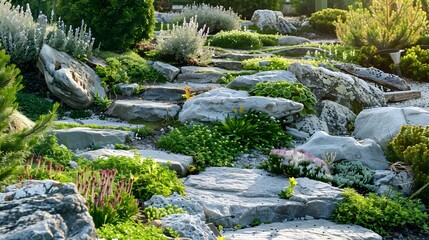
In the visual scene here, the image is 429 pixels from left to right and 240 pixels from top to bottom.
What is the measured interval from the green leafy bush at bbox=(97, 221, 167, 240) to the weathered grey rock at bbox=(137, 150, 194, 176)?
2.01 metres

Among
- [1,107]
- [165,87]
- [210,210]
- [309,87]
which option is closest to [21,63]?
[165,87]

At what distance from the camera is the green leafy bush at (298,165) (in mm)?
7430

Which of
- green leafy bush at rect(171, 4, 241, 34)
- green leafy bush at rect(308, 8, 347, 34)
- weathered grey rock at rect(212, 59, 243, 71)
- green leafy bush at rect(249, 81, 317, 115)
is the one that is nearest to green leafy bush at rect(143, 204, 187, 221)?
green leafy bush at rect(249, 81, 317, 115)

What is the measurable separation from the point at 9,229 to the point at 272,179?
13.5ft

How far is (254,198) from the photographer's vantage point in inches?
268

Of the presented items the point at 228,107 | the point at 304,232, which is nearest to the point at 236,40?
the point at 228,107

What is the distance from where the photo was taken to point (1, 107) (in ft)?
15.5

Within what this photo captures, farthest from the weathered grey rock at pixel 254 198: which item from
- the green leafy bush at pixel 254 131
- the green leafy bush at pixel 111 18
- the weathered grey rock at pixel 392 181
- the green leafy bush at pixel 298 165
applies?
the green leafy bush at pixel 111 18

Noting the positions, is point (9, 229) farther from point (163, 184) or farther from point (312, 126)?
point (312, 126)

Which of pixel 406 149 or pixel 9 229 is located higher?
pixel 9 229

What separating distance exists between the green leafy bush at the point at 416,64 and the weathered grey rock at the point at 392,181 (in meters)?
6.21

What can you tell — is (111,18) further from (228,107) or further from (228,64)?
(228,107)

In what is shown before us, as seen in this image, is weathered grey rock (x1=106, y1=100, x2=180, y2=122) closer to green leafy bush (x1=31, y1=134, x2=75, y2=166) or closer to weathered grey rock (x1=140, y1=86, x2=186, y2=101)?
weathered grey rock (x1=140, y1=86, x2=186, y2=101)

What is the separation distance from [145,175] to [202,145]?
200 cm
